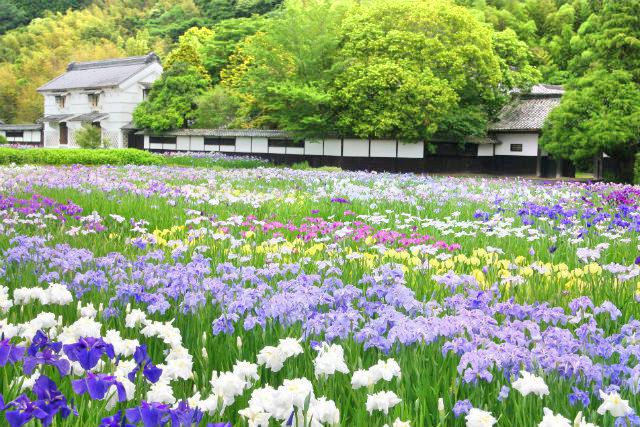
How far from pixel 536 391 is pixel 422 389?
0.36m

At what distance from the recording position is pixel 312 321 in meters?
2.54

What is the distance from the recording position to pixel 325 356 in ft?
6.44

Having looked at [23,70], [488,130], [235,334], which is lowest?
[235,334]

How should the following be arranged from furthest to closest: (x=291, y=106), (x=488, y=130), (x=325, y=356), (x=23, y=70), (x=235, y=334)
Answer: (x=23, y=70), (x=488, y=130), (x=291, y=106), (x=235, y=334), (x=325, y=356)

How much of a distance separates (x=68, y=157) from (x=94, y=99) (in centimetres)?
2289

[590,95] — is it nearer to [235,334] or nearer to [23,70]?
[235,334]

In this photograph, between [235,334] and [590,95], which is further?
[590,95]

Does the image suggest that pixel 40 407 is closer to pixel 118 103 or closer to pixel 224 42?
pixel 224 42

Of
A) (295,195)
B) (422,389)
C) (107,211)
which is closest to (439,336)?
(422,389)

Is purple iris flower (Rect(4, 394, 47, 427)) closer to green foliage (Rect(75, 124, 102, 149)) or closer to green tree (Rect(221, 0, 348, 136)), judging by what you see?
green tree (Rect(221, 0, 348, 136))

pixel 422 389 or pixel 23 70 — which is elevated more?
pixel 23 70

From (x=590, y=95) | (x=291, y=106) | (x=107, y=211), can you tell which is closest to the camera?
(x=107, y=211)

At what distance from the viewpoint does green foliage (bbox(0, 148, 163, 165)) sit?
22141 mm

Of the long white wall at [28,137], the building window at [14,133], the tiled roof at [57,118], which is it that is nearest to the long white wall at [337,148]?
the tiled roof at [57,118]
